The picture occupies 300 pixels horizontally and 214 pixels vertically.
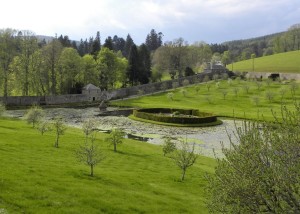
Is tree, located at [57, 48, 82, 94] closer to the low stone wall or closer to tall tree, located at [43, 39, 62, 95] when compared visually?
tall tree, located at [43, 39, 62, 95]

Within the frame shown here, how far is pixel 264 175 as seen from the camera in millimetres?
10562

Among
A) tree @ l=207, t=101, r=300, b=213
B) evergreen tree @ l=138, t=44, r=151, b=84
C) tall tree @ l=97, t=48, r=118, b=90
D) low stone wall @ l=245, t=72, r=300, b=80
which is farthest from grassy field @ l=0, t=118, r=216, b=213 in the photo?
low stone wall @ l=245, t=72, r=300, b=80

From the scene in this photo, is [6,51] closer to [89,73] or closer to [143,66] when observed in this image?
[89,73]

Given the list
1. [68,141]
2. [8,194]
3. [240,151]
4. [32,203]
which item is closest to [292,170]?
[240,151]

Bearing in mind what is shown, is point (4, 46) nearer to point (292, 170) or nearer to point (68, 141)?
point (68, 141)

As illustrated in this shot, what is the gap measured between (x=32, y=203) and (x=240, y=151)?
33.1 ft

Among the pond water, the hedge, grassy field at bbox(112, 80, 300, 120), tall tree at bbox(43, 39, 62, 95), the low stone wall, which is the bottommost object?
the pond water

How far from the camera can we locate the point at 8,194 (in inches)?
646

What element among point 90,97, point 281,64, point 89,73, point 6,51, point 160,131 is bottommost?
point 160,131

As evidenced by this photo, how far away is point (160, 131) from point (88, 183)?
34429mm

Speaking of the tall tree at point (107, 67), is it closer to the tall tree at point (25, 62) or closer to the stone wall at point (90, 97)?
the stone wall at point (90, 97)

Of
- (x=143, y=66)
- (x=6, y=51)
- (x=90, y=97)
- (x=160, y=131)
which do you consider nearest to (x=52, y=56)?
(x=6, y=51)

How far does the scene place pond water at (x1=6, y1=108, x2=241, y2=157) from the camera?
45.4m

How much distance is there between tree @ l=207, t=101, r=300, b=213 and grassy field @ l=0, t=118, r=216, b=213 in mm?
7714
